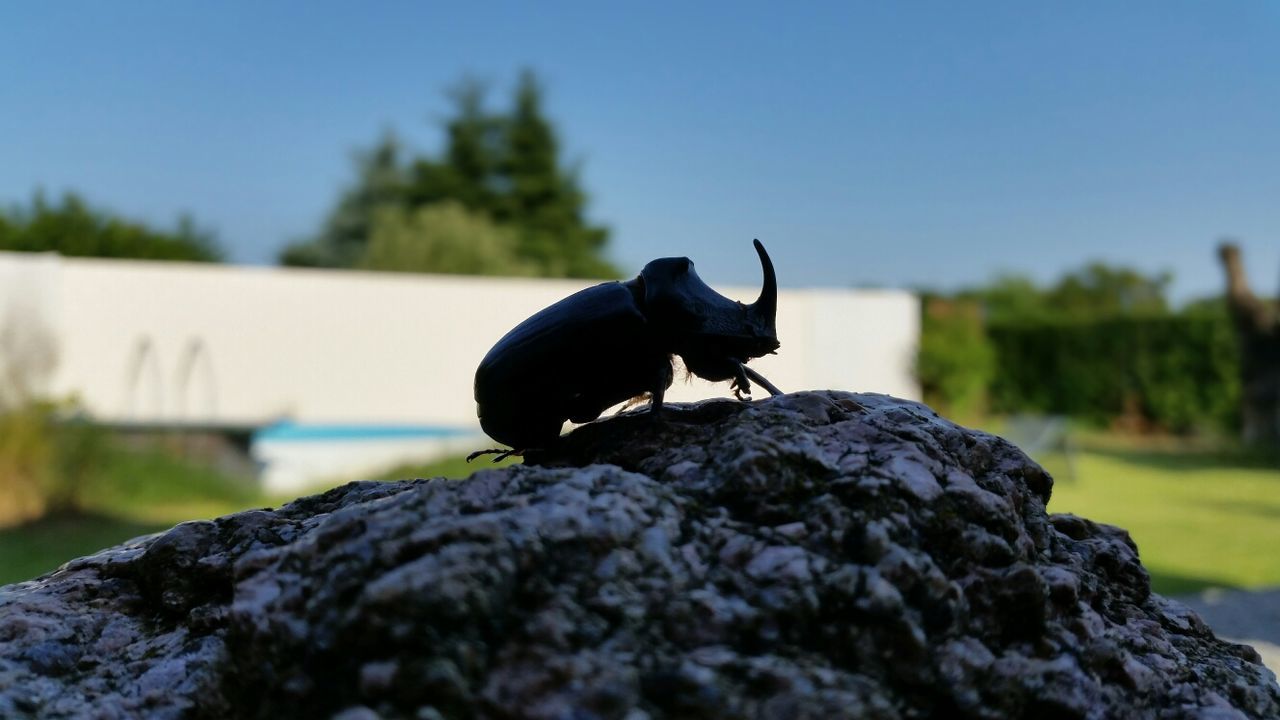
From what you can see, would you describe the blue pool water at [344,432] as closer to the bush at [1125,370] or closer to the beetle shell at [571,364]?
the beetle shell at [571,364]

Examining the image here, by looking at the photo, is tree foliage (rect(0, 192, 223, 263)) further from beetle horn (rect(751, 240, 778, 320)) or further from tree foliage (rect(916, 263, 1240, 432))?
beetle horn (rect(751, 240, 778, 320))

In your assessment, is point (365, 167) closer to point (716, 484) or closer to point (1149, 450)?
point (1149, 450)

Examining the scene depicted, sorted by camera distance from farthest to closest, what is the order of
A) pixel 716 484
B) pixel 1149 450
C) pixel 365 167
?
Answer: pixel 365 167
pixel 1149 450
pixel 716 484

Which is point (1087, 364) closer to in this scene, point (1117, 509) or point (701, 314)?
point (1117, 509)

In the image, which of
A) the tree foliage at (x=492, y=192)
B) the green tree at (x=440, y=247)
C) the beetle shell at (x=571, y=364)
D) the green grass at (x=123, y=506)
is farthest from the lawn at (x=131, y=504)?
the tree foliage at (x=492, y=192)

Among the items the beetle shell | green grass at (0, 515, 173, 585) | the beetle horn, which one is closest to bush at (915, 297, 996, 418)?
green grass at (0, 515, 173, 585)

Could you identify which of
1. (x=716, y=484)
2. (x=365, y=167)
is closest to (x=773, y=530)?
(x=716, y=484)

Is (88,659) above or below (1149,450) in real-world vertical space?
above
